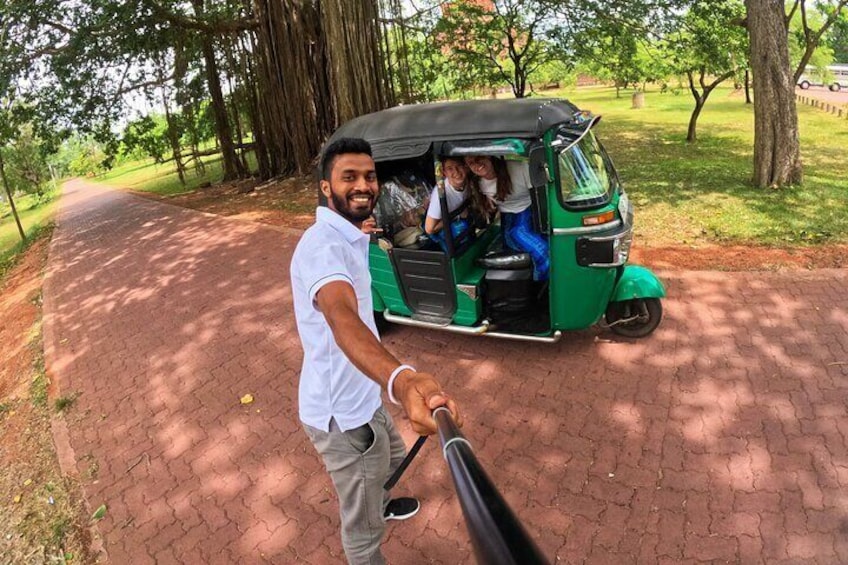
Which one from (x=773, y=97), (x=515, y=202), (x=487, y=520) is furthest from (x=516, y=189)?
(x=773, y=97)

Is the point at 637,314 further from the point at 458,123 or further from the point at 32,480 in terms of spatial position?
the point at 32,480

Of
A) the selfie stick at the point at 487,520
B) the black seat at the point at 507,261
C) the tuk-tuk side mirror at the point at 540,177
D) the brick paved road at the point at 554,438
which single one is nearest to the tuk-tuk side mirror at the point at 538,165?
the tuk-tuk side mirror at the point at 540,177

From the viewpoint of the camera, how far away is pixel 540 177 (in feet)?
11.1

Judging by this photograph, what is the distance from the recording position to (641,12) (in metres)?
10.4

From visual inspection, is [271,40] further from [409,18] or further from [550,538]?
[550,538]

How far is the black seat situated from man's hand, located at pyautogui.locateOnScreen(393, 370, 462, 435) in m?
2.63

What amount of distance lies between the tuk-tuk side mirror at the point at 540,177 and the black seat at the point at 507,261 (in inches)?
14.4

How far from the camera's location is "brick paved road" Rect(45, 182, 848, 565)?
8.76 feet

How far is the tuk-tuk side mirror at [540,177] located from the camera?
3357 millimetres

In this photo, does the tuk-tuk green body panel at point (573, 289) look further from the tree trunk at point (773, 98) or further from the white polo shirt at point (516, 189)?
the tree trunk at point (773, 98)

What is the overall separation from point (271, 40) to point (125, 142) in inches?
337

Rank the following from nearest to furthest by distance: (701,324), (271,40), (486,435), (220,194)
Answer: (486,435)
(701,324)
(271,40)
(220,194)

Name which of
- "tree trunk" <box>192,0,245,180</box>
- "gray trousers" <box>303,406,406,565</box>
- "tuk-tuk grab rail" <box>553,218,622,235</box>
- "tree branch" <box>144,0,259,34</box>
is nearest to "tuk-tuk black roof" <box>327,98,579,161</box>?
"tuk-tuk grab rail" <box>553,218,622,235</box>

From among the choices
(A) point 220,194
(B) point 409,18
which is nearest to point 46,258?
(A) point 220,194
